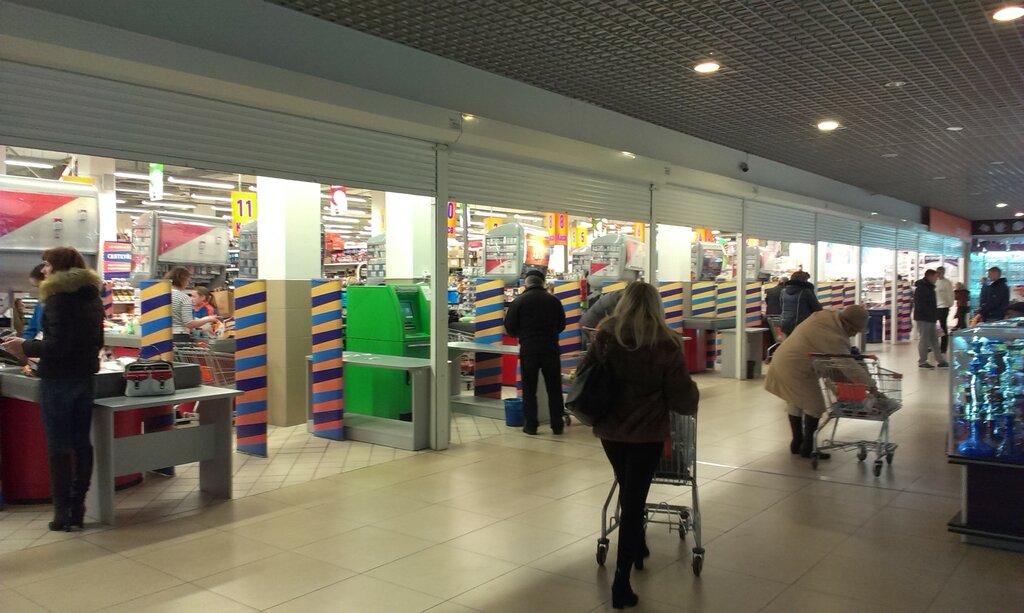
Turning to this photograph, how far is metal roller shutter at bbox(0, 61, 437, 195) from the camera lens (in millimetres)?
4520

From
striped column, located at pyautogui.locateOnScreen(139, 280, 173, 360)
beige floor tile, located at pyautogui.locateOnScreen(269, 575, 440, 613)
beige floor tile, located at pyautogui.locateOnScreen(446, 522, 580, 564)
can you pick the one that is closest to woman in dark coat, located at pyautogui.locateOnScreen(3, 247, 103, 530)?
beige floor tile, located at pyautogui.locateOnScreen(269, 575, 440, 613)

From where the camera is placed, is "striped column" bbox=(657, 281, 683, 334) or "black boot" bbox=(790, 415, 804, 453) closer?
"black boot" bbox=(790, 415, 804, 453)

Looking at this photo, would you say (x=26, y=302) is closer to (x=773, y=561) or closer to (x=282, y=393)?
(x=282, y=393)

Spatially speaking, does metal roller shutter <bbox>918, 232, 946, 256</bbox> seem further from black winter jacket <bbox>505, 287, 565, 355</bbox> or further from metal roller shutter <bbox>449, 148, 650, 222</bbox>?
black winter jacket <bbox>505, 287, 565, 355</bbox>

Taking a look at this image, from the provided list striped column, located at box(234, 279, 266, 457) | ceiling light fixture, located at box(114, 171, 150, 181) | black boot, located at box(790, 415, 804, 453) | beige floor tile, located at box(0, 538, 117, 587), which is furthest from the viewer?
ceiling light fixture, located at box(114, 171, 150, 181)

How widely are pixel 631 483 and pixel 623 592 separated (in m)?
0.52

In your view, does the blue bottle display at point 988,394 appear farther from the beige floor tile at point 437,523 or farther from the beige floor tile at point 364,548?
the beige floor tile at point 364,548

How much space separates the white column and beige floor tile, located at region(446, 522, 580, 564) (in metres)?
4.76

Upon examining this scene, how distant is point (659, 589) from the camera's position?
3857 mm

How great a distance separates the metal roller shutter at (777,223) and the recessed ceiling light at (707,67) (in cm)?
561

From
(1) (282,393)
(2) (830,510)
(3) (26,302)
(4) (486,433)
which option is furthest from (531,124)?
(3) (26,302)

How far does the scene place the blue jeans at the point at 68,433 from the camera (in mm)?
4715

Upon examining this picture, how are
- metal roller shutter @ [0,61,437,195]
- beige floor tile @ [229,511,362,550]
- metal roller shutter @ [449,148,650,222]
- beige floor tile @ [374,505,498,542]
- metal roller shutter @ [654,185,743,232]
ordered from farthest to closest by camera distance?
1. metal roller shutter @ [654,185,743,232]
2. metal roller shutter @ [449,148,650,222]
3. beige floor tile @ [374,505,498,542]
4. beige floor tile @ [229,511,362,550]
5. metal roller shutter @ [0,61,437,195]

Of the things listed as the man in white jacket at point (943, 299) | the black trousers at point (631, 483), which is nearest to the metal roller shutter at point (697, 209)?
the man in white jacket at point (943, 299)
